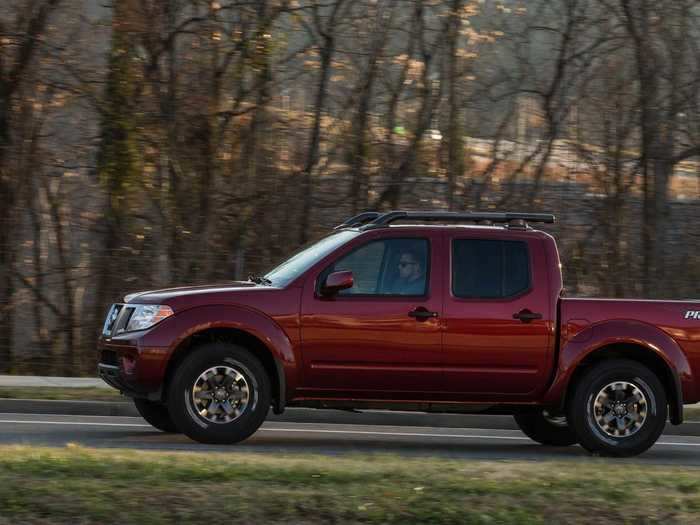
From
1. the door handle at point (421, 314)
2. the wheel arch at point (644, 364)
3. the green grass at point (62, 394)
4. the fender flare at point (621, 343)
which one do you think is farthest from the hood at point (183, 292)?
the green grass at point (62, 394)

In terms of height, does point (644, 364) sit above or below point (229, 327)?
below

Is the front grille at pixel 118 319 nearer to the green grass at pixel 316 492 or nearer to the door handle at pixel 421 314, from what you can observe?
the door handle at pixel 421 314

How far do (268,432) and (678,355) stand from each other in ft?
12.0

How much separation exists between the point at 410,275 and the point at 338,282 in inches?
27.4

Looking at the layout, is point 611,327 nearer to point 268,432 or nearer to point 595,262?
point 268,432

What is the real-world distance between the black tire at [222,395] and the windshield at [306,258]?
0.77m

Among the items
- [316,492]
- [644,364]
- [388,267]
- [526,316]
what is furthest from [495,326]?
[316,492]

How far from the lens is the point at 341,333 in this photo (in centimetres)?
1068

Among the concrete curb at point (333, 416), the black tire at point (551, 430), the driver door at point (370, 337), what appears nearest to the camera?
the driver door at point (370, 337)

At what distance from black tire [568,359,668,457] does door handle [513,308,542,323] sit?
69 centimetres

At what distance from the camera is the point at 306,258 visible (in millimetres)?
11156

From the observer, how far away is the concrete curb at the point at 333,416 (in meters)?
13.2

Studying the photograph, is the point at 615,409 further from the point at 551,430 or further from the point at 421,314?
the point at 421,314

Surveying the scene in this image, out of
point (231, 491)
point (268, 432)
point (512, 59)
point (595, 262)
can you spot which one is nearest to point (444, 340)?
point (268, 432)
